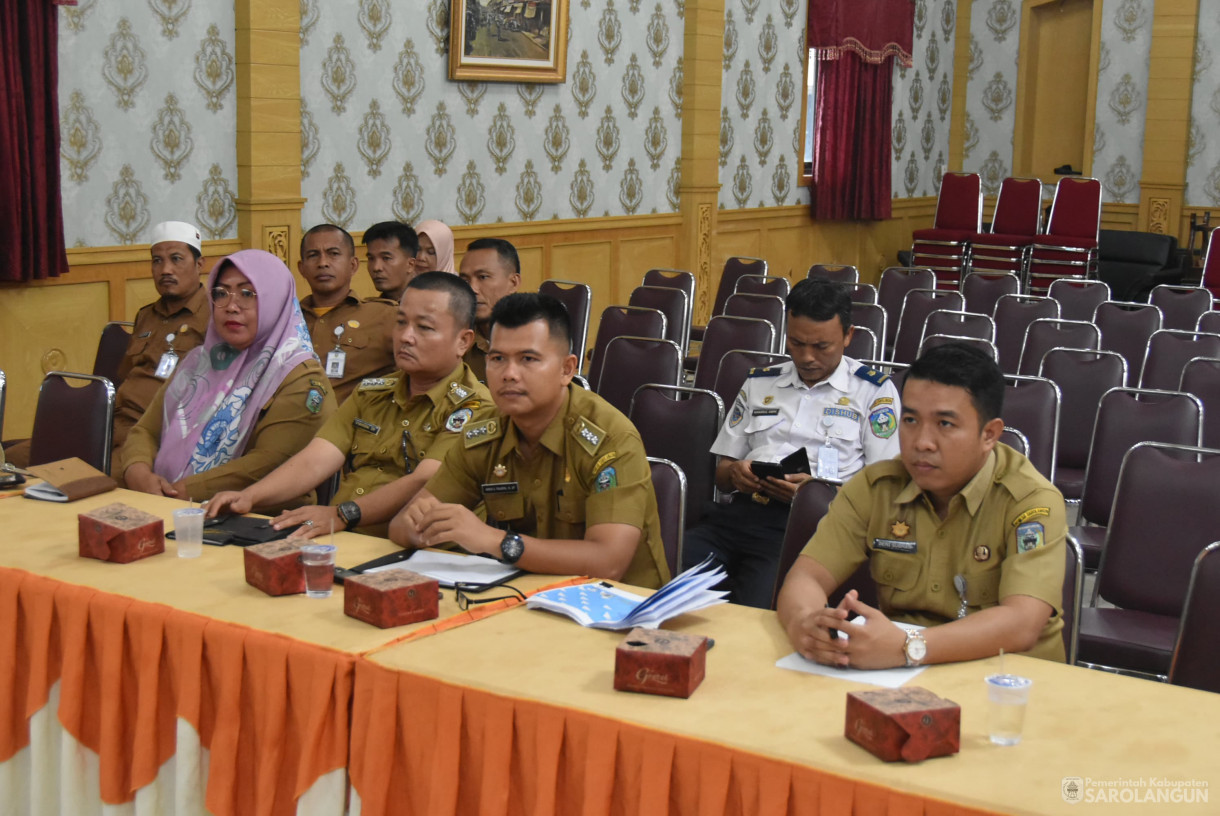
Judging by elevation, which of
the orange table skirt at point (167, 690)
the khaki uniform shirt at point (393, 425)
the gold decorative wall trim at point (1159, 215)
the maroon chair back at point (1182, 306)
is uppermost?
the gold decorative wall trim at point (1159, 215)

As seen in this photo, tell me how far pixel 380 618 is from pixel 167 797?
50 cm

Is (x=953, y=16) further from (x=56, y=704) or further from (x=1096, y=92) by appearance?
(x=56, y=704)

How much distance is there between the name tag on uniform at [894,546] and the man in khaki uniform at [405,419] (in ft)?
3.33

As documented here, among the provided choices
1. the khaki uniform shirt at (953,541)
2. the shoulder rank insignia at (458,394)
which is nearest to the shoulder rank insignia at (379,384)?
the shoulder rank insignia at (458,394)

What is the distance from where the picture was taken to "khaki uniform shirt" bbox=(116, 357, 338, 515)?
129 inches

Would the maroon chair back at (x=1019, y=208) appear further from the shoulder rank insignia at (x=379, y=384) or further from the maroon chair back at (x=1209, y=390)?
the shoulder rank insignia at (x=379, y=384)

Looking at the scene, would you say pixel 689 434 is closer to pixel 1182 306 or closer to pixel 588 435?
pixel 588 435

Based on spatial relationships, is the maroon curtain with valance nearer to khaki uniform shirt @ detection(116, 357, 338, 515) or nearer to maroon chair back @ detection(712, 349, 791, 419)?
maroon chair back @ detection(712, 349, 791, 419)

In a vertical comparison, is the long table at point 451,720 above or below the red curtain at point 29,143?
below

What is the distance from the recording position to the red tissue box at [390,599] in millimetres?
2115

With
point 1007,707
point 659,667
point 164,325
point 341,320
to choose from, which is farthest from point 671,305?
point 1007,707

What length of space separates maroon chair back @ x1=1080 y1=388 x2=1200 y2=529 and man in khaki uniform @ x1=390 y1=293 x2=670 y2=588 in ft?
5.16

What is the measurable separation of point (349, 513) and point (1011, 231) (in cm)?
930

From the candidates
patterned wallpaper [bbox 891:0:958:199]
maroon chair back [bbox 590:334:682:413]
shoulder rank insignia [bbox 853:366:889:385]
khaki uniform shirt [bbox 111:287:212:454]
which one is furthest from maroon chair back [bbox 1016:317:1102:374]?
patterned wallpaper [bbox 891:0:958:199]
